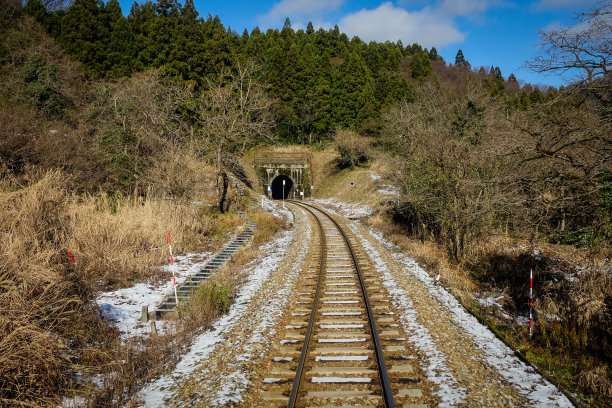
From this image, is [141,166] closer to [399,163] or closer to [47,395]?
[399,163]

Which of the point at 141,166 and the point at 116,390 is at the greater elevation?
the point at 141,166

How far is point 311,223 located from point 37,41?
29557 millimetres

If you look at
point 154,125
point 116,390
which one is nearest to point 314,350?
point 116,390

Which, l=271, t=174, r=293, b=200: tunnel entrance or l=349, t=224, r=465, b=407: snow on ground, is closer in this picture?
l=349, t=224, r=465, b=407: snow on ground

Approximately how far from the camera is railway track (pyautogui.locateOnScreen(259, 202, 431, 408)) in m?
4.74

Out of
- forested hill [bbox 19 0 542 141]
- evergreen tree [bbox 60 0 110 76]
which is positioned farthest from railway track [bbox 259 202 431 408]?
evergreen tree [bbox 60 0 110 76]

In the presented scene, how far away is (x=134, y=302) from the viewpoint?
28.6 ft

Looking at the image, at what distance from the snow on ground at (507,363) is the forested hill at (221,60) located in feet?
83.9

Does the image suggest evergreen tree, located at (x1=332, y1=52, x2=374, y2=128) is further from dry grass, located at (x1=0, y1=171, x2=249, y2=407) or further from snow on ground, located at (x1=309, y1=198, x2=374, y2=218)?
dry grass, located at (x1=0, y1=171, x2=249, y2=407)

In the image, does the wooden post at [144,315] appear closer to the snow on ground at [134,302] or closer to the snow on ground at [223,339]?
the snow on ground at [134,302]

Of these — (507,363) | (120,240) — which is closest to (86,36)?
(120,240)

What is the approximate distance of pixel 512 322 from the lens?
309 inches

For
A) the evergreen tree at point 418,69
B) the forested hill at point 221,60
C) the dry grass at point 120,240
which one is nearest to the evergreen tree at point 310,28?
the forested hill at point 221,60

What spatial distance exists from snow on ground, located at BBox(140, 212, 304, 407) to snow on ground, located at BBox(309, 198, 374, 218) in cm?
1629
